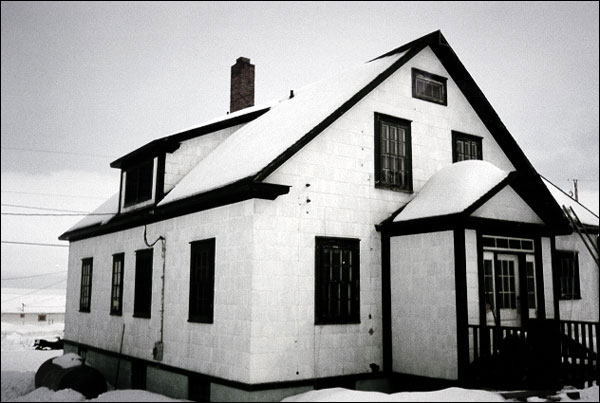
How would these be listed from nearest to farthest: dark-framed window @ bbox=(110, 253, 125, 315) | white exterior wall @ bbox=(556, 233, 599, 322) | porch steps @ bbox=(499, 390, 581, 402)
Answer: porch steps @ bbox=(499, 390, 581, 402)
white exterior wall @ bbox=(556, 233, 599, 322)
dark-framed window @ bbox=(110, 253, 125, 315)

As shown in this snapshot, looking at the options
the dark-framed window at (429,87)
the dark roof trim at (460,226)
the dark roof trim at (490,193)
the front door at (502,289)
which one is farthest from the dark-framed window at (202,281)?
the dark-framed window at (429,87)

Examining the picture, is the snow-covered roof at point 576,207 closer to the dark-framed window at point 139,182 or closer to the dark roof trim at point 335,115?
the dark roof trim at point 335,115

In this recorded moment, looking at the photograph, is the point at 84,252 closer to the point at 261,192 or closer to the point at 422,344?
the point at 261,192

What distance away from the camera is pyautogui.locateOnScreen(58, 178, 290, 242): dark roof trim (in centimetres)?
1078

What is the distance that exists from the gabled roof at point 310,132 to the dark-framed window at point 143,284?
1.81 meters

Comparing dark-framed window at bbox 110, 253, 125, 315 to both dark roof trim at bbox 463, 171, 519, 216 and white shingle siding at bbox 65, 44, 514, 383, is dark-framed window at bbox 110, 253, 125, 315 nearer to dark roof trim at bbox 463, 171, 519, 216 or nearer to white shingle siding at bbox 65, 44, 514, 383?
white shingle siding at bbox 65, 44, 514, 383

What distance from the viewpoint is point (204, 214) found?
41.5ft

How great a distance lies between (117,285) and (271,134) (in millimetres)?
7228

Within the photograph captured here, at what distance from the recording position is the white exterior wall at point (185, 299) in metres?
11.0

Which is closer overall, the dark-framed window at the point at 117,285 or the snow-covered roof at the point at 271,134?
the snow-covered roof at the point at 271,134

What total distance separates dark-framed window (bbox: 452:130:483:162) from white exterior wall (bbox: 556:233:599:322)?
11.7ft

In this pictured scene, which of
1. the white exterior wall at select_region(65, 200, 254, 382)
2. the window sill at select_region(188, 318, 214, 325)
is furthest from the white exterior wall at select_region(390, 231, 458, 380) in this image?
the window sill at select_region(188, 318, 214, 325)

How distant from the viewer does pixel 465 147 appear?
1517 cm

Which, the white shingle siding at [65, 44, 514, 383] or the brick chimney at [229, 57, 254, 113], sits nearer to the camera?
the white shingle siding at [65, 44, 514, 383]
